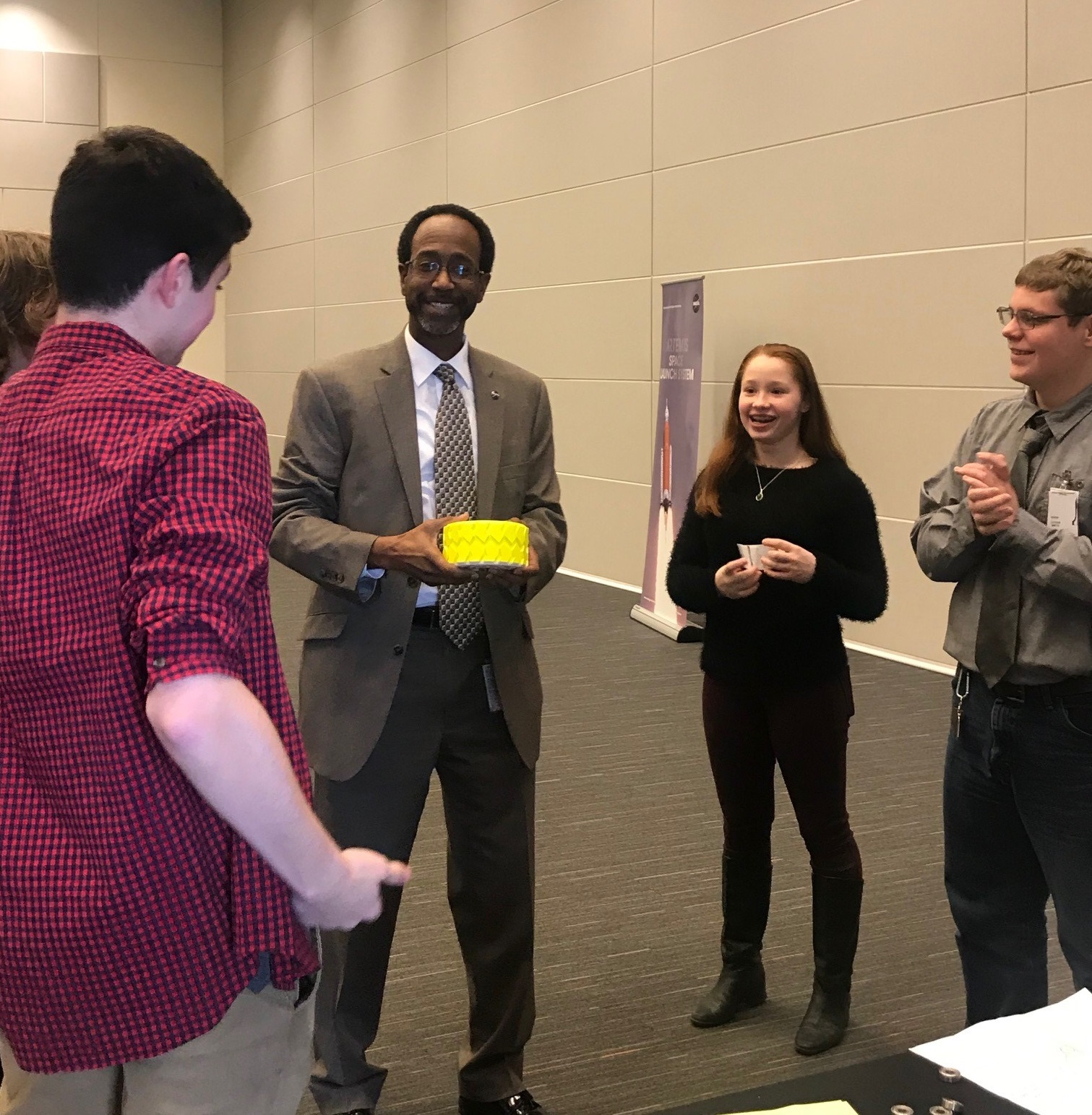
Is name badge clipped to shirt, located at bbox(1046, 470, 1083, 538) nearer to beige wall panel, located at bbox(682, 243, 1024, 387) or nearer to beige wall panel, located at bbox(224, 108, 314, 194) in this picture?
beige wall panel, located at bbox(682, 243, 1024, 387)

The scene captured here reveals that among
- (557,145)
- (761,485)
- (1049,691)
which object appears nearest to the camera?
(1049,691)

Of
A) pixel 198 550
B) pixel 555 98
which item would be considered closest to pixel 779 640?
pixel 198 550

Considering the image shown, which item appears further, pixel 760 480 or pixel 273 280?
pixel 273 280

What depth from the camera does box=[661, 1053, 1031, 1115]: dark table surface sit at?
113 cm

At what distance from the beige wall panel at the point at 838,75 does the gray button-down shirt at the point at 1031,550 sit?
3782mm

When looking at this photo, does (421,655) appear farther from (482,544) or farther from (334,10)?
(334,10)

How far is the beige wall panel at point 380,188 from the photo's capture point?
34.5ft

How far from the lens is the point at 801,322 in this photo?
6.87m

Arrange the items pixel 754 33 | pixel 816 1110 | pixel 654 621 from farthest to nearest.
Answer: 1. pixel 654 621
2. pixel 754 33
3. pixel 816 1110

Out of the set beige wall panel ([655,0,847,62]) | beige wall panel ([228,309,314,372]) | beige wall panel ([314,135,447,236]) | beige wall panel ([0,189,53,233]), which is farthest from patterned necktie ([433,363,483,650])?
beige wall panel ([0,189,53,233])

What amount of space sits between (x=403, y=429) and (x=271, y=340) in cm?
1185

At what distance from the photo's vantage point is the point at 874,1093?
115 cm

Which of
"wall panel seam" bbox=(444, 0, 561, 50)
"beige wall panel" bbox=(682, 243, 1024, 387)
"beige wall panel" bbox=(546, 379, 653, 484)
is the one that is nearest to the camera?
"beige wall panel" bbox=(682, 243, 1024, 387)

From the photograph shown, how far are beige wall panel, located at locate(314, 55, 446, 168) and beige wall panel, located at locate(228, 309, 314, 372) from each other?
1581mm
